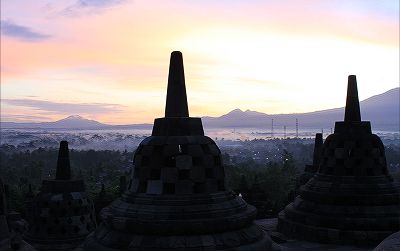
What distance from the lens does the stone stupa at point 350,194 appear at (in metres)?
15.7

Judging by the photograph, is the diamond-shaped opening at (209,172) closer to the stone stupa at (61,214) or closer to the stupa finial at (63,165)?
the stone stupa at (61,214)

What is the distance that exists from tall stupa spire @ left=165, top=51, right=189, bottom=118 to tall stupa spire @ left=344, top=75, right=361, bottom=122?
7.88 metres

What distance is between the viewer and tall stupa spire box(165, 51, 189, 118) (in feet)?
36.3

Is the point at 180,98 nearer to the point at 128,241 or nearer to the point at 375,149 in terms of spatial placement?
the point at 128,241

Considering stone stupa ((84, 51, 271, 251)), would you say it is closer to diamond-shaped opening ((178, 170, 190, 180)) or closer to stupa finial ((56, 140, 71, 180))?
diamond-shaped opening ((178, 170, 190, 180))

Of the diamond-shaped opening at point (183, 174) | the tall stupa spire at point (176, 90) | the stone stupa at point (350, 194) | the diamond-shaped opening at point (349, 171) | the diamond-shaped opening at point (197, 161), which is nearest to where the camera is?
the diamond-shaped opening at point (183, 174)

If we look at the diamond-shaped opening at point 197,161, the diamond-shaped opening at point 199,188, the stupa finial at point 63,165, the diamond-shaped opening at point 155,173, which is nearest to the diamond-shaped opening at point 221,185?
the diamond-shaped opening at point 199,188

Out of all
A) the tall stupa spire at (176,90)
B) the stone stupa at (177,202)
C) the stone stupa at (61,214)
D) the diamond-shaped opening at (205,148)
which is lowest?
the stone stupa at (61,214)

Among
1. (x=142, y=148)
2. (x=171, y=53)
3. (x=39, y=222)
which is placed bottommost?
(x=39, y=222)

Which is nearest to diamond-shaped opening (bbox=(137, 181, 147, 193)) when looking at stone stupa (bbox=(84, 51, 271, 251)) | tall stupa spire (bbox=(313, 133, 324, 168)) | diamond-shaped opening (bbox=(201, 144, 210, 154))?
stone stupa (bbox=(84, 51, 271, 251))

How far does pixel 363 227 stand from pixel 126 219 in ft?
29.7

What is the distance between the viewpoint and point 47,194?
1888cm

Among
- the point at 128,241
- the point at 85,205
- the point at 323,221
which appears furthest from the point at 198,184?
the point at 85,205

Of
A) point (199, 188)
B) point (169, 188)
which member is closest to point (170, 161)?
point (169, 188)
